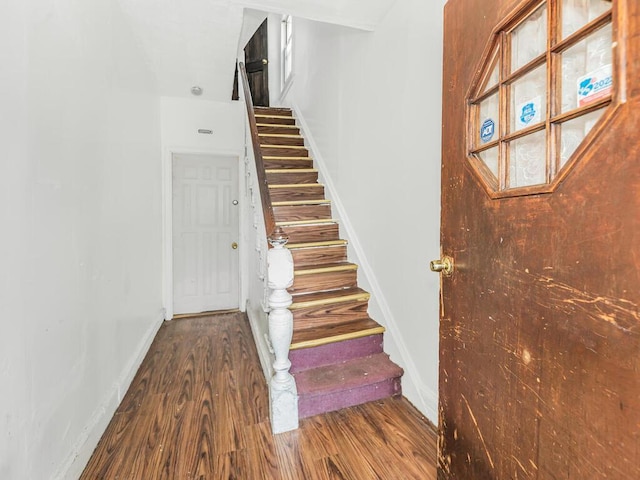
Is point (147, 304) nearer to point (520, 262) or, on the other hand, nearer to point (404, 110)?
point (404, 110)

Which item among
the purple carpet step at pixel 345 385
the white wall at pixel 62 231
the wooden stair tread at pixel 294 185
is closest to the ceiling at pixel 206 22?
the white wall at pixel 62 231

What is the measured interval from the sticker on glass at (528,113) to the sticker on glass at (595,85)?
0.09 m

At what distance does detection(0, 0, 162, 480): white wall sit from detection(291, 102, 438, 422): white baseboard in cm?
160

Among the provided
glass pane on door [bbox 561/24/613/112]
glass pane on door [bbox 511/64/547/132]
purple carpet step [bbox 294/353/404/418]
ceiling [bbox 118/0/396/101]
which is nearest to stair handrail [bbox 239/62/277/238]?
ceiling [bbox 118/0/396/101]

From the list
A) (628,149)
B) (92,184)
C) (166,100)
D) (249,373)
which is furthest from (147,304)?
(628,149)

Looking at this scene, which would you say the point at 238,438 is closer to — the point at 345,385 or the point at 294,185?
the point at 345,385

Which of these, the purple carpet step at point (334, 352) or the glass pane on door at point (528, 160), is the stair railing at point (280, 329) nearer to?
the purple carpet step at point (334, 352)

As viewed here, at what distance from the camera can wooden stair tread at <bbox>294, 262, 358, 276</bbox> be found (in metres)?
2.25

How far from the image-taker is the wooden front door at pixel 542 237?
51 cm

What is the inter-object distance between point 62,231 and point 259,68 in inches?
207

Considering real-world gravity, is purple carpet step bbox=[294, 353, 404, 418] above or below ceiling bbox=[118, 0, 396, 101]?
below

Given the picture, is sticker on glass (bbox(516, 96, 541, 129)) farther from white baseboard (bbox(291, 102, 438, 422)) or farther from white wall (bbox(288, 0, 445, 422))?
white baseboard (bbox(291, 102, 438, 422))

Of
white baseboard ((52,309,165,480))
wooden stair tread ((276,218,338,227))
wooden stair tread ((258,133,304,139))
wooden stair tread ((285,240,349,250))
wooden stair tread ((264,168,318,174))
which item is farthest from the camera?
wooden stair tread ((258,133,304,139))

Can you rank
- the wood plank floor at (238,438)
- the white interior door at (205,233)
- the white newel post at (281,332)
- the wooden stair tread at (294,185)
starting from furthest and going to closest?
the white interior door at (205,233) → the wooden stair tread at (294,185) → the white newel post at (281,332) → the wood plank floor at (238,438)
